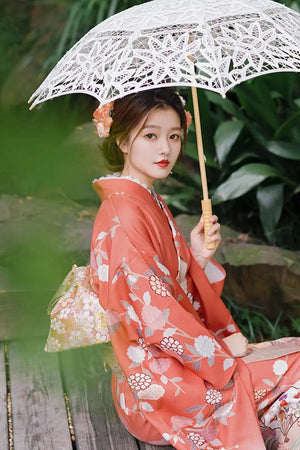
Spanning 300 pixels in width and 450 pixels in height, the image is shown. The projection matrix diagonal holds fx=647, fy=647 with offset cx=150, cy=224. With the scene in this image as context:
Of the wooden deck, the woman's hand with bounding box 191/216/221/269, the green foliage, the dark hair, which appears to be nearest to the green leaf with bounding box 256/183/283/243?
the green foliage

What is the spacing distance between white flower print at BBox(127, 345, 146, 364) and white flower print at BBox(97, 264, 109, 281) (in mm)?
218

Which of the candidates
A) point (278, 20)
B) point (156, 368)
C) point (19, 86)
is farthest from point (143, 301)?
point (19, 86)

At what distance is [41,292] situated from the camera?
2.32 ft

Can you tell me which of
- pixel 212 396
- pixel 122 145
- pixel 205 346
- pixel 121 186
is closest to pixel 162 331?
pixel 205 346

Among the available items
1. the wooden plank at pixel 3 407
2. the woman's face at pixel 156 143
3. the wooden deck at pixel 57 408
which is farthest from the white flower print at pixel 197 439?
the woman's face at pixel 156 143

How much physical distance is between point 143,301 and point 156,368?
0.20 meters

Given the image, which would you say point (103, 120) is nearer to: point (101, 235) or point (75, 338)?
point (101, 235)

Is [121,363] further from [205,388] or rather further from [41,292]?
[41,292]

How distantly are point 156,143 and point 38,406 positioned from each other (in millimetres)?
1063

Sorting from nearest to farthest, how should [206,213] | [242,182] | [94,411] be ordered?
[206,213]
[94,411]
[242,182]

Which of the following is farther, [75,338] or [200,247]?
[200,247]

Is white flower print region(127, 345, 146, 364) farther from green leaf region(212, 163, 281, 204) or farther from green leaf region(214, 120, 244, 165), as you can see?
green leaf region(214, 120, 244, 165)

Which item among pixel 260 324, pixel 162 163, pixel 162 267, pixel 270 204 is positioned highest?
pixel 162 163

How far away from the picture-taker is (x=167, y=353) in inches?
73.8
